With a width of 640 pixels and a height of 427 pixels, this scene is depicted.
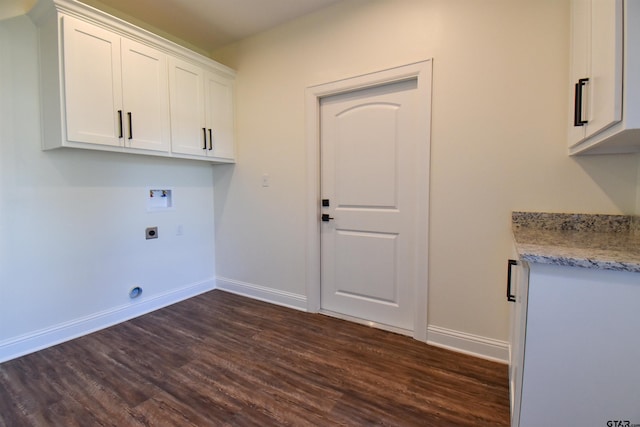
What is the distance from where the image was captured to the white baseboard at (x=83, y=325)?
211 cm

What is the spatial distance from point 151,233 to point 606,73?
3.33 m

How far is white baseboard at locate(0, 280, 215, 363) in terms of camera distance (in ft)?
6.93

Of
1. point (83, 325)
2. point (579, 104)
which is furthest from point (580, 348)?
point (83, 325)

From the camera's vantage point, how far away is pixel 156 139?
99.9 inches

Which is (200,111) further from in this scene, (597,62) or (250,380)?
(597,62)

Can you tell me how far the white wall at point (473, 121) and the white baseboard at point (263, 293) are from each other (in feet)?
0.74

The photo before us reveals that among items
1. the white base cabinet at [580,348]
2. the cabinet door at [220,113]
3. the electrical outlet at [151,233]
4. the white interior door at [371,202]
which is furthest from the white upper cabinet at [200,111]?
the white base cabinet at [580,348]

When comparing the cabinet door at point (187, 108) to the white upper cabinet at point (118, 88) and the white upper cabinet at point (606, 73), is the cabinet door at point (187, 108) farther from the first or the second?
the white upper cabinet at point (606, 73)

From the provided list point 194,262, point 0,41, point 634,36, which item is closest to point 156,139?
point 0,41

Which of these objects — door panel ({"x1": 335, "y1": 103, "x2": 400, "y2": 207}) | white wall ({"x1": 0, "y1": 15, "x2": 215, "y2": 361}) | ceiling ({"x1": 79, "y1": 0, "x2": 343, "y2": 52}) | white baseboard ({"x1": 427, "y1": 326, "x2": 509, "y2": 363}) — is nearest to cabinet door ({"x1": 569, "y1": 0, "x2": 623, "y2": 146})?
door panel ({"x1": 335, "y1": 103, "x2": 400, "y2": 207})

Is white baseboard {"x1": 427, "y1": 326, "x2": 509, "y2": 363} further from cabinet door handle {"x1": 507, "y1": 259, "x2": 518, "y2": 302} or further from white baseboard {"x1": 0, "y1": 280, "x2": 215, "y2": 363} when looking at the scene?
white baseboard {"x1": 0, "y1": 280, "x2": 215, "y2": 363}

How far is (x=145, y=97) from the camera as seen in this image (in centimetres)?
246

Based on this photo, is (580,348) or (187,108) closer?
(580,348)

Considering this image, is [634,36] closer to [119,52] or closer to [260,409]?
[260,409]
